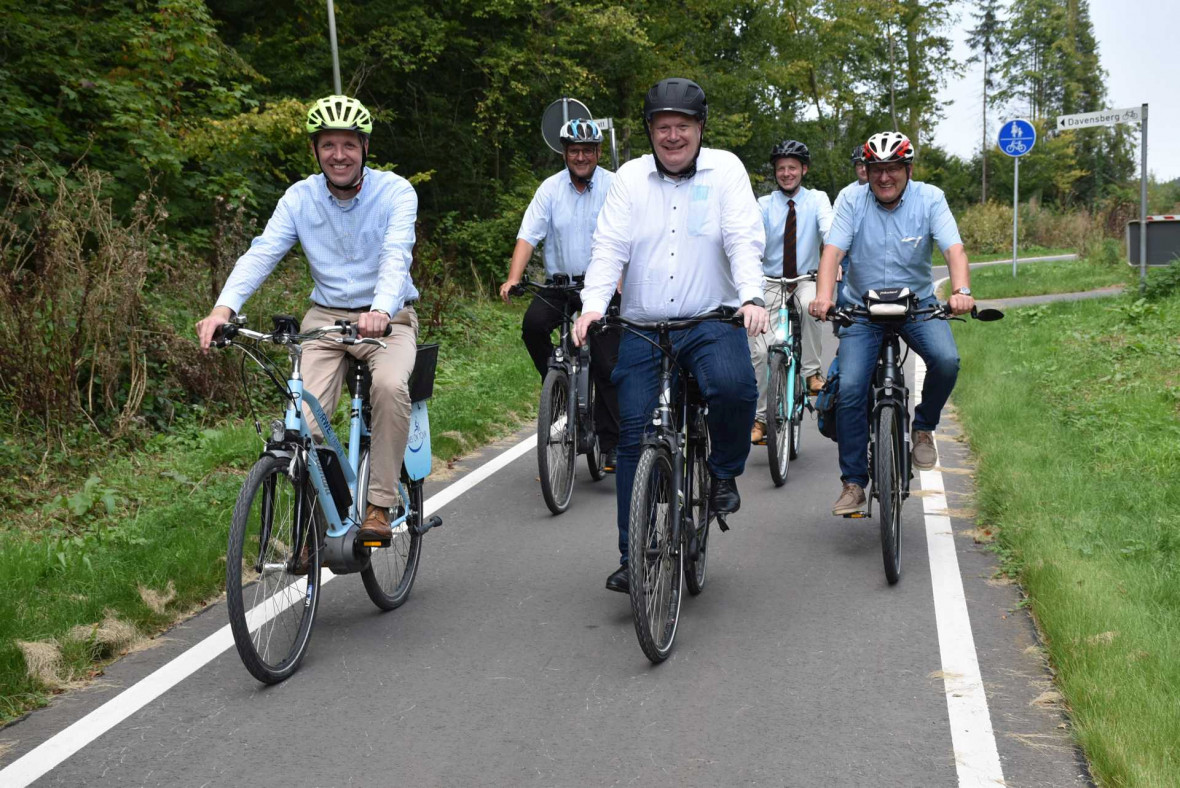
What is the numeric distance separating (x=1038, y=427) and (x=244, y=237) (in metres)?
6.95

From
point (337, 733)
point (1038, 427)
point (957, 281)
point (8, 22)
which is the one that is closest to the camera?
point (337, 733)

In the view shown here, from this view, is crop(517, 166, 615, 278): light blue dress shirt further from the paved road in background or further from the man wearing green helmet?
the man wearing green helmet

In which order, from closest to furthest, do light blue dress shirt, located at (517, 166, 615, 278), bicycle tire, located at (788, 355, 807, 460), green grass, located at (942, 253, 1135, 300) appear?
1. light blue dress shirt, located at (517, 166, 615, 278)
2. bicycle tire, located at (788, 355, 807, 460)
3. green grass, located at (942, 253, 1135, 300)

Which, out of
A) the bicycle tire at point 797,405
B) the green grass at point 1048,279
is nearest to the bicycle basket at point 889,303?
the bicycle tire at point 797,405

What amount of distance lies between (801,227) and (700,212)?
4386 mm

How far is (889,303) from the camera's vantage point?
6102 mm

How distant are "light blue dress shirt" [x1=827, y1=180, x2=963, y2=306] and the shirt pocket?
1.63 meters

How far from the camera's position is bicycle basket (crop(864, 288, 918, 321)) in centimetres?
607

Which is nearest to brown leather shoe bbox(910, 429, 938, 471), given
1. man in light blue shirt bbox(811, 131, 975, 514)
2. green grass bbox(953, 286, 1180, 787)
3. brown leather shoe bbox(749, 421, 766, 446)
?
man in light blue shirt bbox(811, 131, 975, 514)

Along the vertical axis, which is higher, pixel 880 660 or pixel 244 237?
pixel 244 237

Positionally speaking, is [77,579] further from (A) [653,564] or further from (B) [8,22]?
(B) [8,22]

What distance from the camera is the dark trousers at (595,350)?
754cm

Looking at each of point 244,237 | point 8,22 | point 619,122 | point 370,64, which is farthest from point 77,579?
point 619,122

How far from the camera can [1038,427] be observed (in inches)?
360
